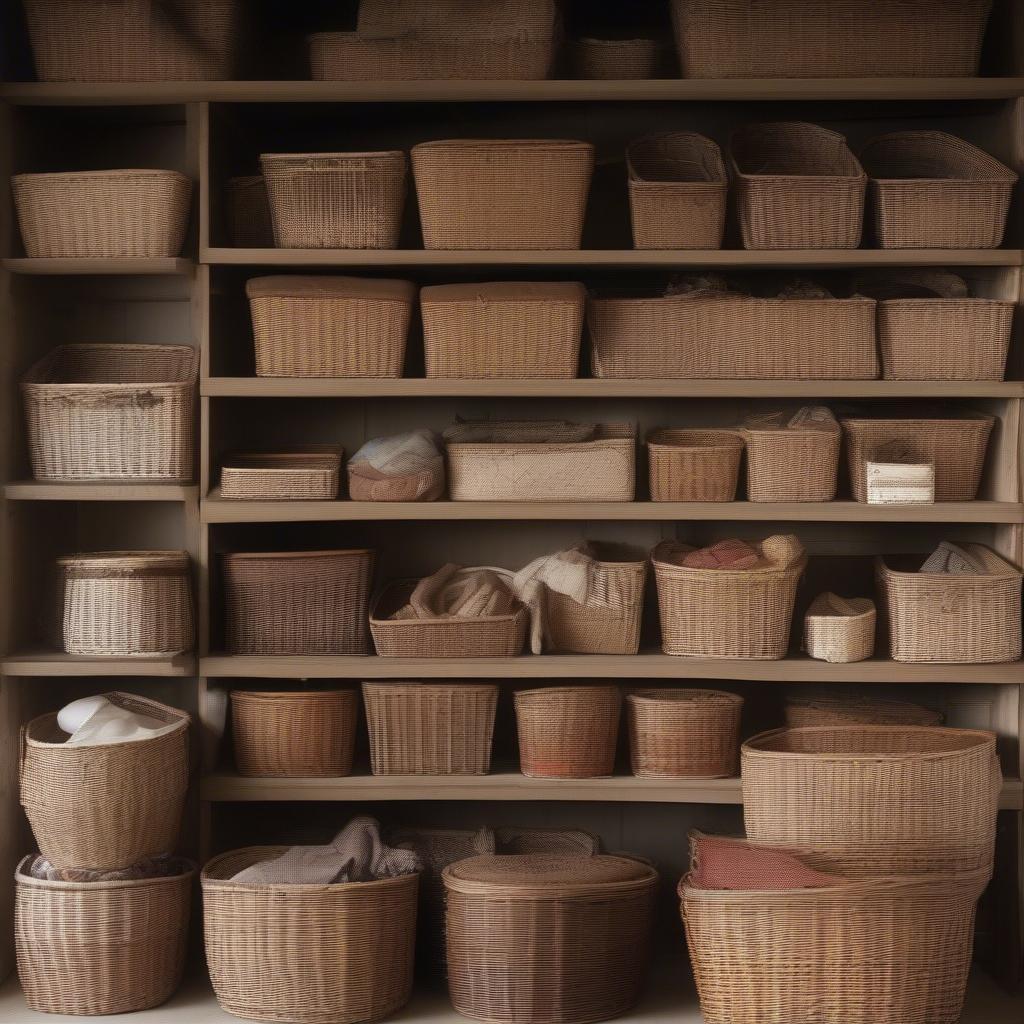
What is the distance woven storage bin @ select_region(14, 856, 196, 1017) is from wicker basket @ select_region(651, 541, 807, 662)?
164 cm

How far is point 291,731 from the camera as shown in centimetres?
400

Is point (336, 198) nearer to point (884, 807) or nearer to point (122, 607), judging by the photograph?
point (122, 607)

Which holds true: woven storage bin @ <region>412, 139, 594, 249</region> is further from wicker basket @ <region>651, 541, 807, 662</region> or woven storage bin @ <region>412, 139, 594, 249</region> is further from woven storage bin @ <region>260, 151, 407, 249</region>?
wicker basket @ <region>651, 541, 807, 662</region>

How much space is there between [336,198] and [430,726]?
1542 mm

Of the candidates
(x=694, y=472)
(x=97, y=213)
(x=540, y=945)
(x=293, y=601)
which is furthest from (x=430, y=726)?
(x=97, y=213)

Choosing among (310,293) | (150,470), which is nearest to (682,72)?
(310,293)

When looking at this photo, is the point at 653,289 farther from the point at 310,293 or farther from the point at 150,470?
the point at 150,470

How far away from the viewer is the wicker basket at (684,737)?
4000 millimetres

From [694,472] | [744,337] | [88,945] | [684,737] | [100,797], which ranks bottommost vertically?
[88,945]

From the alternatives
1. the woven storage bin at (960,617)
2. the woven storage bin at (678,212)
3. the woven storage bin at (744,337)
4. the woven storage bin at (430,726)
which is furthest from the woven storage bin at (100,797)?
the woven storage bin at (960,617)

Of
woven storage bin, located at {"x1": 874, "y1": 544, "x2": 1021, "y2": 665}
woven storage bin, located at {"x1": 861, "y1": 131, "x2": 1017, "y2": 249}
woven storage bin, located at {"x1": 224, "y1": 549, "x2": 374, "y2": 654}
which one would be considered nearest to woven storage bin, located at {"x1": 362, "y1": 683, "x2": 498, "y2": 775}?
woven storage bin, located at {"x1": 224, "y1": 549, "x2": 374, "y2": 654}

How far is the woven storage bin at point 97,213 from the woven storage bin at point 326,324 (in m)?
0.32

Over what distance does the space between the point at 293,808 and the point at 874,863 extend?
1928 millimetres

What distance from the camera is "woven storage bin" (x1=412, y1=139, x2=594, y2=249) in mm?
3928
